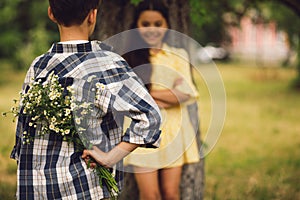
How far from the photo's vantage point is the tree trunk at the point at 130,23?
13.9 feet

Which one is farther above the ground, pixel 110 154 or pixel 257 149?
pixel 110 154

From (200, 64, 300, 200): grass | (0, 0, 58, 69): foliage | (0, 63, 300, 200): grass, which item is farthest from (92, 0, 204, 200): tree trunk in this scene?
(0, 0, 58, 69): foliage

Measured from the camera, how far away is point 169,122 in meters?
3.70

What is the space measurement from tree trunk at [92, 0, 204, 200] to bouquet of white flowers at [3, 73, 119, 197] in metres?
1.84

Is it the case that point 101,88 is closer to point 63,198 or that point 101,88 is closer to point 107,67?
point 107,67

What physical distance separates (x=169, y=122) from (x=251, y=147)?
510 centimetres

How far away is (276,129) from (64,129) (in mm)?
7944

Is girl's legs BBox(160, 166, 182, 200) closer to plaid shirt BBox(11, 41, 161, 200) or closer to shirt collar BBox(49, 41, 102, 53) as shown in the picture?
plaid shirt BBox(11, 41, 161, 200)

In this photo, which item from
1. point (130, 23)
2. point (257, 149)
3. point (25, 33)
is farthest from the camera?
point (25, 33)

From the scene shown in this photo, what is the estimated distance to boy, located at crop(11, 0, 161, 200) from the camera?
240cm

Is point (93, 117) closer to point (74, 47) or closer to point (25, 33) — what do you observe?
point (74, 47)

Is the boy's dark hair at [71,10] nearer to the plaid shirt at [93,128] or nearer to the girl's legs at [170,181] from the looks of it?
the plaid shirt at [93,128]

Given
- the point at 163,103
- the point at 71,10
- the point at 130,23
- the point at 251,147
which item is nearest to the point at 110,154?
the point at 71,10

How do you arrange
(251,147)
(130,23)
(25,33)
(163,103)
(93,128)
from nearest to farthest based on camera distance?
(93,128)
(163,103)
(130,23)
(251,147)
(25,33)
